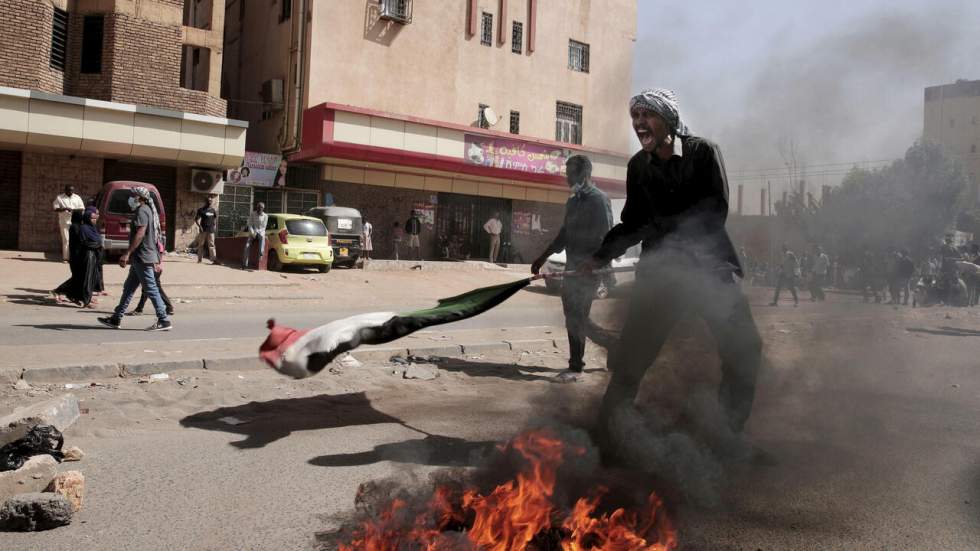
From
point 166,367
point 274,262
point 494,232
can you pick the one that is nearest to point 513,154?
point 494,232

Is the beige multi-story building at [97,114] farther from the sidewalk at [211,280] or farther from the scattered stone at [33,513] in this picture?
the scattered stone at [33,513]

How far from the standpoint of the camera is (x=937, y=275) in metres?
19.1

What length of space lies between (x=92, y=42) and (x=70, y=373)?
709 inches

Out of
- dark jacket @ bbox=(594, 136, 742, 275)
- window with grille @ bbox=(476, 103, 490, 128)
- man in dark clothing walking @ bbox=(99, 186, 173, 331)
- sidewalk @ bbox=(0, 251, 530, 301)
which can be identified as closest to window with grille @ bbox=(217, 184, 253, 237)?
sidewalk @ bbox=(0, 251, 530, 301)

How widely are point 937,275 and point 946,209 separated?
16.2 metres

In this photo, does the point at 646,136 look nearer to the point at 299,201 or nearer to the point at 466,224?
the point at 299,201

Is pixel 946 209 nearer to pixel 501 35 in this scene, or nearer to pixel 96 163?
pixel 96 163

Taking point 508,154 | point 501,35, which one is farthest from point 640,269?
point 501,35

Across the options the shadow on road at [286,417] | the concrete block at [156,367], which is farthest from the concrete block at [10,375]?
the shadow on road at [286,417]

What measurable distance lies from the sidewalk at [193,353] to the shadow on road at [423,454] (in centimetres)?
276

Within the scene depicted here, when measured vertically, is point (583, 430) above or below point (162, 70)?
below

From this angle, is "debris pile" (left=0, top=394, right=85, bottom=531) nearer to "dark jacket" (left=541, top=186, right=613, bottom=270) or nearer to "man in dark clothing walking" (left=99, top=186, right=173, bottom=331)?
"dark jacket" (left=541, top=186, right=613, bottom=270)

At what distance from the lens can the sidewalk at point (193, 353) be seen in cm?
584

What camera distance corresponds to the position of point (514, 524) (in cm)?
258
